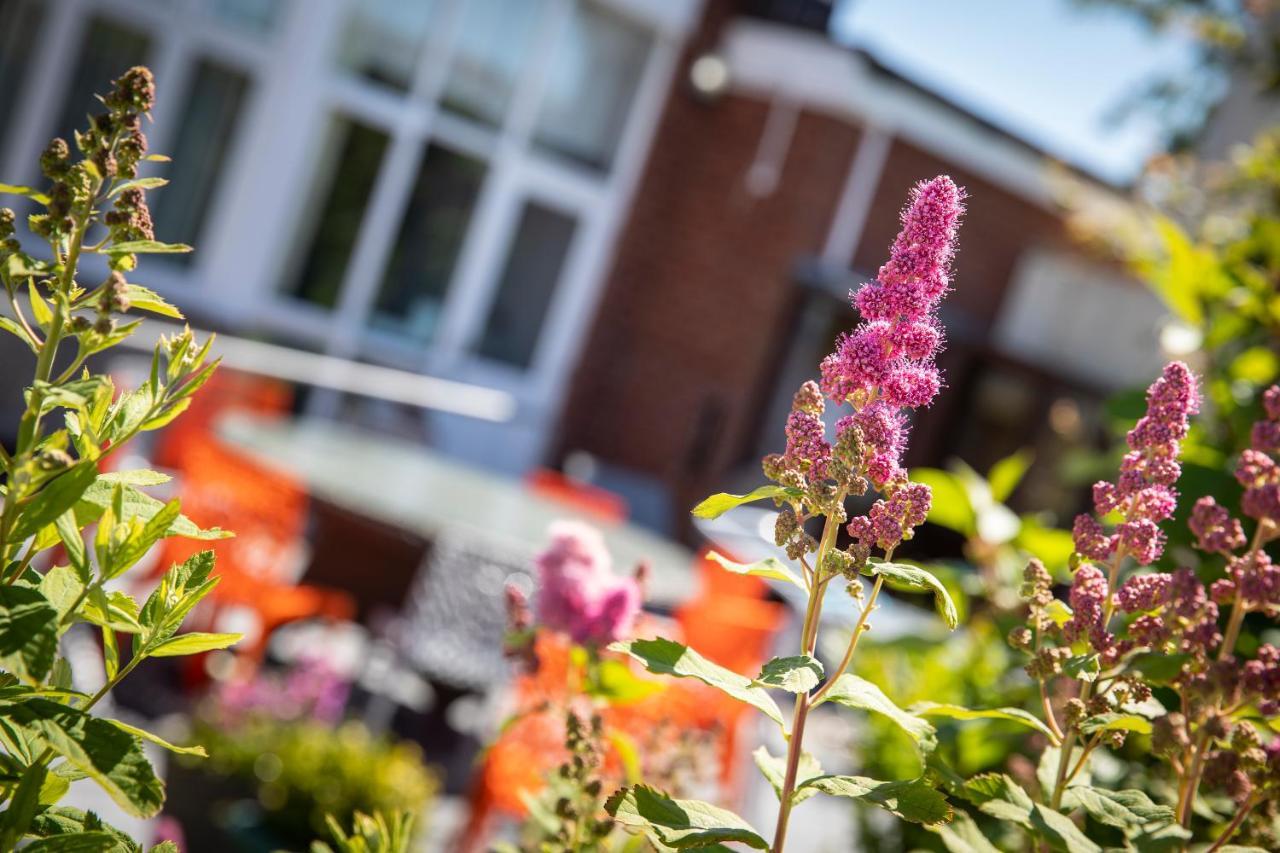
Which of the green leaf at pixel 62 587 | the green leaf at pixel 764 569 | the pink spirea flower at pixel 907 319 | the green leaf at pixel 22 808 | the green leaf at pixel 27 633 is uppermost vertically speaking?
the pink spirea flower at pixel 907 319

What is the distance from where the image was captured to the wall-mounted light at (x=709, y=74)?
30.4 ft

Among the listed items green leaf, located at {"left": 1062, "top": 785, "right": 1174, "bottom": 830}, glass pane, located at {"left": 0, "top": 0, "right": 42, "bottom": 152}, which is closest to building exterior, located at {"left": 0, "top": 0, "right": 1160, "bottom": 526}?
glass pane, located at {"left": 0, "top": 0, "right": 42, "bottom": 152}

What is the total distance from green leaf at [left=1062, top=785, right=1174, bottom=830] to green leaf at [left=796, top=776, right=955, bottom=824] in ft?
0.37

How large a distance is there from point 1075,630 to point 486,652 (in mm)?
2750

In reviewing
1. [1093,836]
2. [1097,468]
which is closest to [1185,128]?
[1097,468]

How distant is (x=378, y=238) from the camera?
8.59m

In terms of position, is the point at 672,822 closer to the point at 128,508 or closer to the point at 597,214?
the point at 128,508

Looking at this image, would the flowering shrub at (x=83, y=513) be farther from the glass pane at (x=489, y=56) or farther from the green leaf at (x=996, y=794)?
the glass pane at (x=489, y=56)

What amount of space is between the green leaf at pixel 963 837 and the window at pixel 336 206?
26.4 ft

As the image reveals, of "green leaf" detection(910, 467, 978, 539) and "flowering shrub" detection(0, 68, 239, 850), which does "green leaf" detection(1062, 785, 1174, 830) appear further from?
"green leaf" detection(910, 467, 978, 539)

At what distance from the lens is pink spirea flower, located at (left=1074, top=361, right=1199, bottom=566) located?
2.53ft

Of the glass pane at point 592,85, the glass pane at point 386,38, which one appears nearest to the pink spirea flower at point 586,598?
the glass pane at point 386,38

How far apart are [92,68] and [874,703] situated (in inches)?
305

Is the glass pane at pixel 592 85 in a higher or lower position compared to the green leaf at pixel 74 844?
higher
